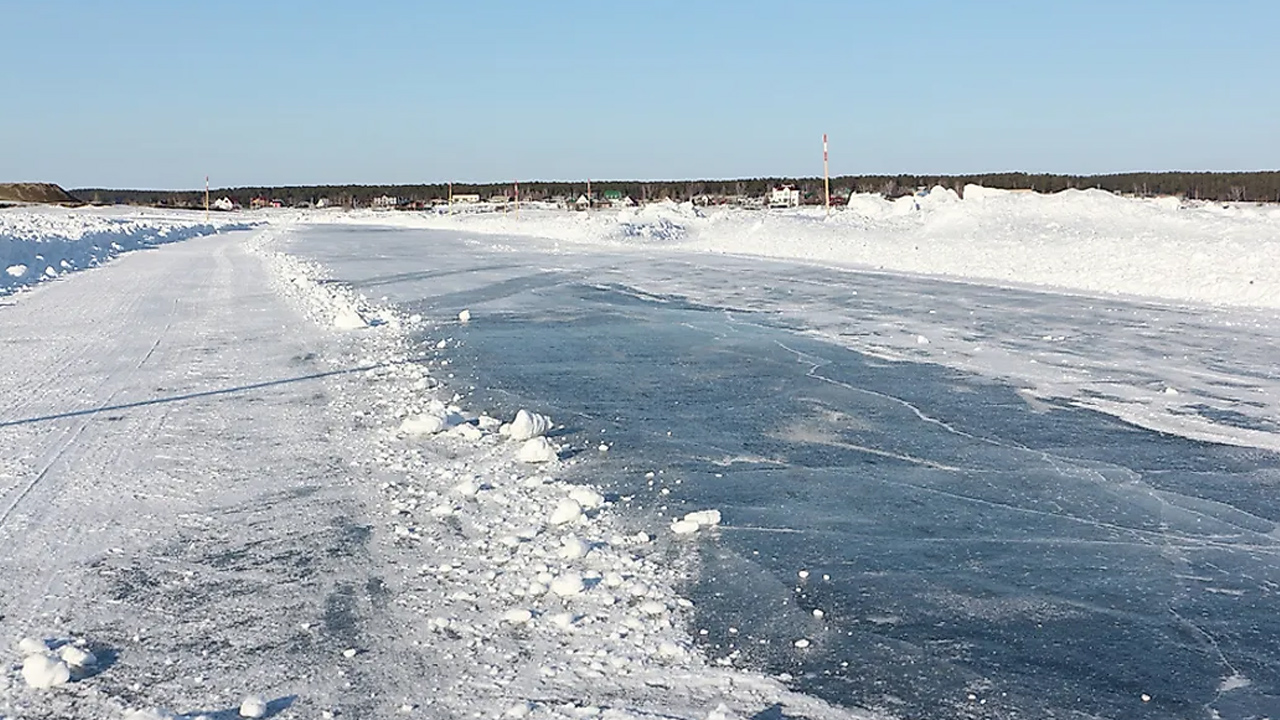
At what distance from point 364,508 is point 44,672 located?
7.09 feet

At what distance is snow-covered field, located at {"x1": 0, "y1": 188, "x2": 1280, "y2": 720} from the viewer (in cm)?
377

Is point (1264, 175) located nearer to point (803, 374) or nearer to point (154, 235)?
point (154, 235)

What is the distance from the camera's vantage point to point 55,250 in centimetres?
2566

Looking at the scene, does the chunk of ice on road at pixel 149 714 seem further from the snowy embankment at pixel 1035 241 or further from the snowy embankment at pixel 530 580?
the snowy embankment at pixel 1035 241

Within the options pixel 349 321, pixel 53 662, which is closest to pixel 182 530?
pixel 53 662

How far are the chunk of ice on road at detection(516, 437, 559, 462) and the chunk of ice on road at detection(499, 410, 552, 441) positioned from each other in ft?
1.41

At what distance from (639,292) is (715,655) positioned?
14.8 m

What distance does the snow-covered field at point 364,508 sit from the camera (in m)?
3.77

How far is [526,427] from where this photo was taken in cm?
732

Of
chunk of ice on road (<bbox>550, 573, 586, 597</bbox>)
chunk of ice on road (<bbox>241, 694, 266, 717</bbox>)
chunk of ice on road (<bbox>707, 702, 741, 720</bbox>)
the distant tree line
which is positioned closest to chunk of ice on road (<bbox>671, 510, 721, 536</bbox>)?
chunk of ice on road (<bbox>550, 573, 586, 597</bbox>)

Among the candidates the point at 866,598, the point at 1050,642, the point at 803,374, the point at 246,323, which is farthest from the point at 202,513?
the point at 246,323

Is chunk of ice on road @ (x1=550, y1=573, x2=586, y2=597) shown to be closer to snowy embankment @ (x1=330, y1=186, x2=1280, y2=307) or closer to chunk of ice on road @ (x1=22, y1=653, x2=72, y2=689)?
chunk of ice on road @ (x1=22, y1=653, x2=72, y2=689)

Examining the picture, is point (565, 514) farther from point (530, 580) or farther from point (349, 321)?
point (349, 321)

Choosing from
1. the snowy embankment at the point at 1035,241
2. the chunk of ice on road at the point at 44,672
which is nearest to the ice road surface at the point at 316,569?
the chunk of ice on road at the point at 44,672
